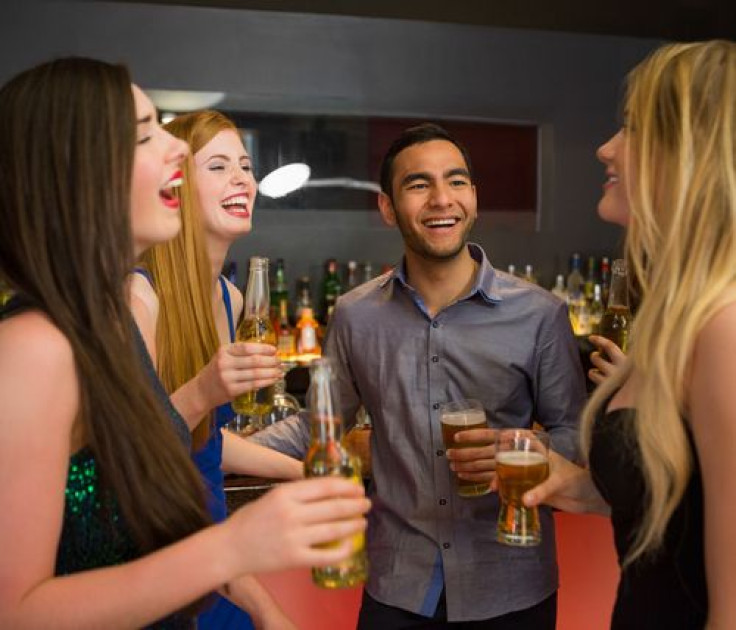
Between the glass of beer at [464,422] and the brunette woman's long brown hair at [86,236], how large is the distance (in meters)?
0.76

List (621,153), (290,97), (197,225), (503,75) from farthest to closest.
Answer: (503,75) → (290,97) → (197,225) → (621,153)

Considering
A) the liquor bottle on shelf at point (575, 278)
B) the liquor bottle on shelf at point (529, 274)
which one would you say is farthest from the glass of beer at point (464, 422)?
the liquor bottle on shelf at point (575, 278)

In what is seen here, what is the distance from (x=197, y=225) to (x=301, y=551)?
1.06 m

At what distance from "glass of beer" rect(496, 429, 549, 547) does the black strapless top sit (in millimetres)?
250

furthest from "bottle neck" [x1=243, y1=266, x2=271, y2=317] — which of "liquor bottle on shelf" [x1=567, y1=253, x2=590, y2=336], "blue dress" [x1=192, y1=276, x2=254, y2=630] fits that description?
"liquor bottle on shelf" [x1=567, y1=253, x2=590, y2=336]

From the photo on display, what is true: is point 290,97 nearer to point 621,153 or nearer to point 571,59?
point 571,59

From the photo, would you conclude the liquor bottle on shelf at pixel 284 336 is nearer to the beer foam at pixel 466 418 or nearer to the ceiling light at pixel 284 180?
the ceiling light at pixel 284 180

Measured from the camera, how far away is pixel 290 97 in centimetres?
475

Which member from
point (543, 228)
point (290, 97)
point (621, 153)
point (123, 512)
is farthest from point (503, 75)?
point (123, 512)

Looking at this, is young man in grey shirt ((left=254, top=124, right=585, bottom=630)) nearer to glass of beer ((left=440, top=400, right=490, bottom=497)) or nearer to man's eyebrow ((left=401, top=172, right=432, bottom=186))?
man's eyebrow ((left=401, top=172, right=432, bottom=186))

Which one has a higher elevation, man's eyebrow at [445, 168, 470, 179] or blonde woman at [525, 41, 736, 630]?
man's eyebrow at [445, 168, 470, 179]

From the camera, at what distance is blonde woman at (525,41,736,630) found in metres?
1.15

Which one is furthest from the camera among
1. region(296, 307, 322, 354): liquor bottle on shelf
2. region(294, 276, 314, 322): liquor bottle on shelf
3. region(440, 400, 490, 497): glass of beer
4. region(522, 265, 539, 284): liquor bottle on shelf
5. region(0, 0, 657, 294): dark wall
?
region(522, 265, 539, 284): liquor bottle on shelf

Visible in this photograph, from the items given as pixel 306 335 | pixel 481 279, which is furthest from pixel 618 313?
pixel 306 335
